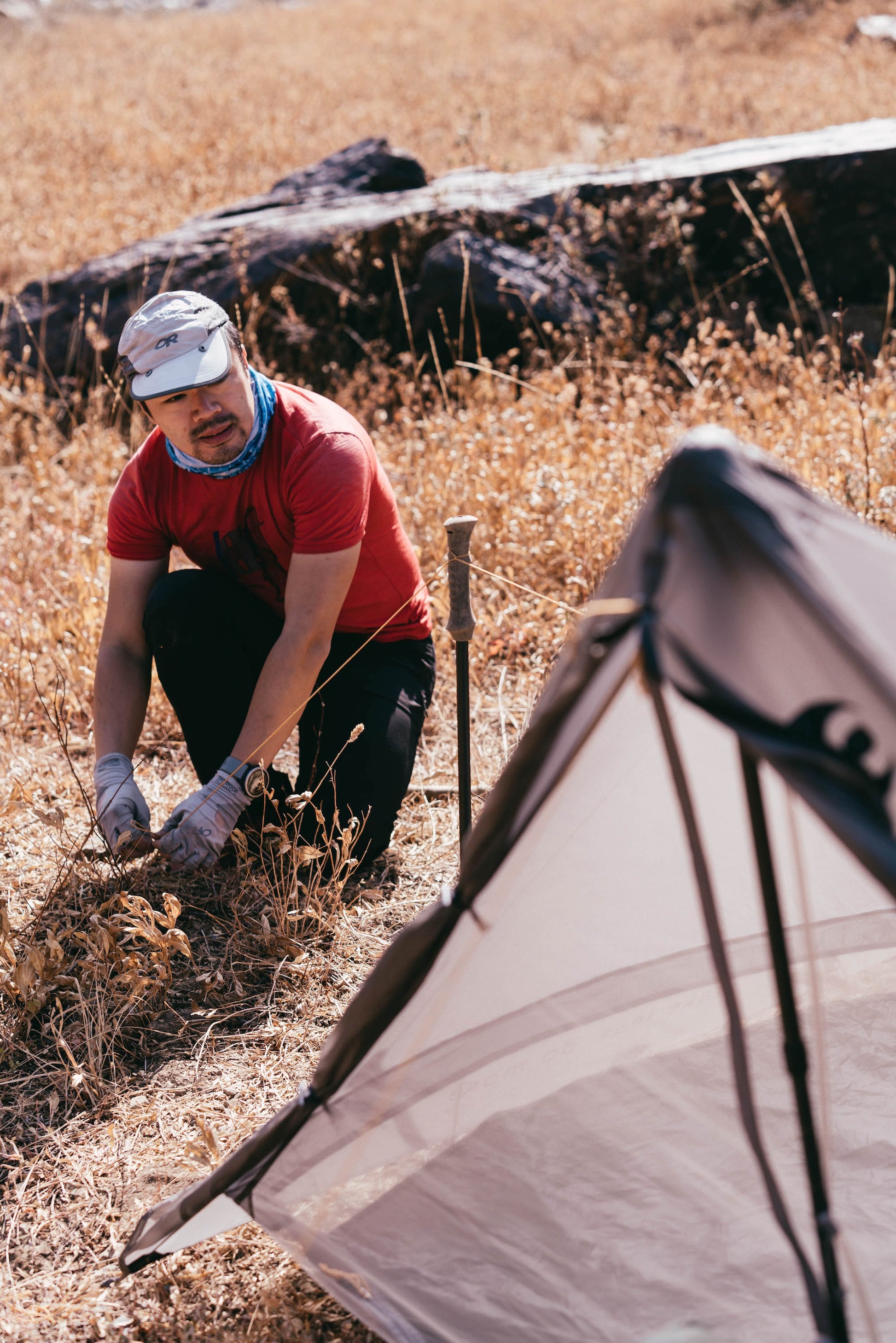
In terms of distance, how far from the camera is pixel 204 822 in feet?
7.54

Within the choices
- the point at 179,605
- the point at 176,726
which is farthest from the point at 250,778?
the point at 176,726

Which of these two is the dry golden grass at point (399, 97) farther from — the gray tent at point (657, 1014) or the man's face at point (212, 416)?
the gray tent at point (657, 1014)

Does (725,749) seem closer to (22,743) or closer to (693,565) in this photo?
(693,565)

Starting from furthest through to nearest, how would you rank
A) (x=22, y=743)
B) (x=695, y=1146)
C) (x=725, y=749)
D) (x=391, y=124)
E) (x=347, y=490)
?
1. (x=391, y=124)
2. (x=22, y=743)
3. (x=347, y=490)
4. (x=695, y=1146)
5. (x=725, y=749)

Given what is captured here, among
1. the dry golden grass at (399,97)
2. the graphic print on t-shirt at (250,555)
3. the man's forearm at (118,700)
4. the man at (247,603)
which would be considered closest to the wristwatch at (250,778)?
the man at (247,603)

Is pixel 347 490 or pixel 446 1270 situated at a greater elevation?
pixel 347 490

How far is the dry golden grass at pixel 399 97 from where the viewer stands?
291 inches

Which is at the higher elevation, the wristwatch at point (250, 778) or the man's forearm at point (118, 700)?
the man's forearm at point (118, 700)

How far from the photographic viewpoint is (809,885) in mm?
1740

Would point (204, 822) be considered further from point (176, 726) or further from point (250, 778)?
point (176, 726)

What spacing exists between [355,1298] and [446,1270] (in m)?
0.13

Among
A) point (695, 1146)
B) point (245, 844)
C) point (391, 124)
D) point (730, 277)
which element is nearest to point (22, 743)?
point (245, 844)

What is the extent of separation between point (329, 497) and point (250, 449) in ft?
0.71

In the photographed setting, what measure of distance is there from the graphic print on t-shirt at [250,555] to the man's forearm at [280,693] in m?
0.28
